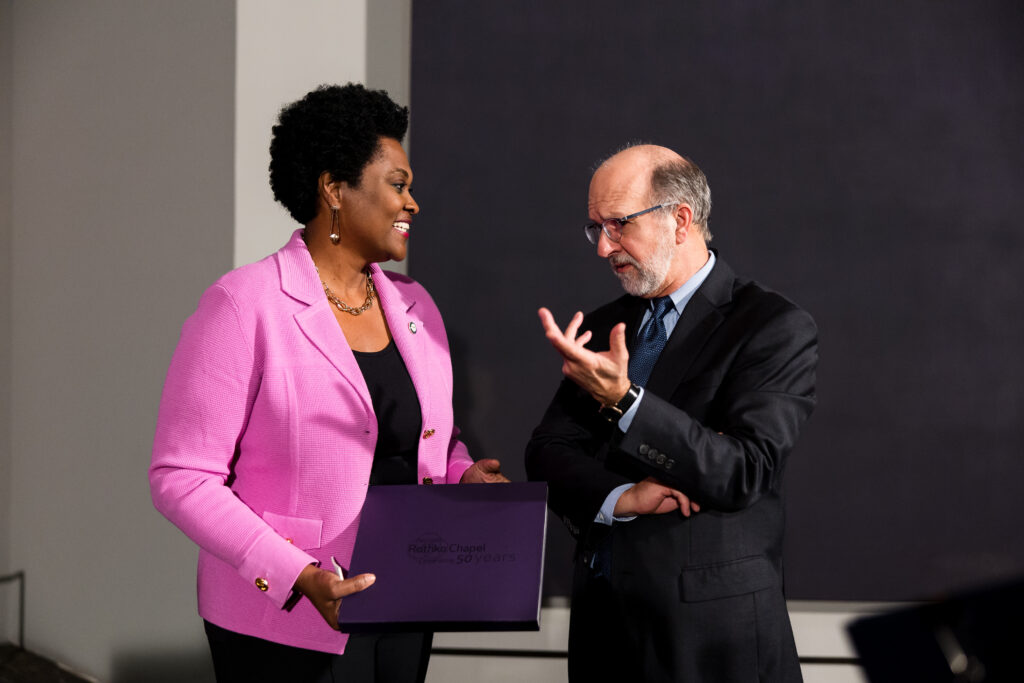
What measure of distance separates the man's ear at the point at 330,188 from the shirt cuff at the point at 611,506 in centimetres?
92

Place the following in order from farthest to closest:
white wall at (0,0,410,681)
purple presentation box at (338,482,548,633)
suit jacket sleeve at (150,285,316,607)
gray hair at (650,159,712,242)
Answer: white wall at (0,0,410,681)
gray hair at (650,159,712,242)
suit jacket sleeve at (150,285,316,607)
purple presentation box at (338,482,548,633)

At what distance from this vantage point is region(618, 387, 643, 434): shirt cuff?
1682 millimetres

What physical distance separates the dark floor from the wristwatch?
287 centimetres

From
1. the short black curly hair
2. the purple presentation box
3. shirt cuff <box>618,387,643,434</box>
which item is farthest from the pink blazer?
shirt cuff <box>618,387,643,434</box>

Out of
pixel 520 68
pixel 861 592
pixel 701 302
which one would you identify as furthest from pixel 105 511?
pixel 861 592

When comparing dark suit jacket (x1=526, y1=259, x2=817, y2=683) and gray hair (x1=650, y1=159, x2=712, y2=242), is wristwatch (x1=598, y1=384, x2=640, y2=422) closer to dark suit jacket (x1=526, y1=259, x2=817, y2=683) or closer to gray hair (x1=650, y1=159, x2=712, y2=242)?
dark suit jacket (x1=526, y1=259, x2=817, y2=683)

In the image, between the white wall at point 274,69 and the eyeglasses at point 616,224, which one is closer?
the eyeglasses at point 616,224

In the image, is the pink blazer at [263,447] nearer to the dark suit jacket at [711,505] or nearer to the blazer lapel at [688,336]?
the dark suit jacket at [711,505]

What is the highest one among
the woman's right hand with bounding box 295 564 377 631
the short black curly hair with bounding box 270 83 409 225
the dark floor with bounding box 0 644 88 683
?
the short black curly hair with bounding box 270 83 409 225

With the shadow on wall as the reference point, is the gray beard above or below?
above

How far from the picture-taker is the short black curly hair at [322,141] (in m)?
1.97

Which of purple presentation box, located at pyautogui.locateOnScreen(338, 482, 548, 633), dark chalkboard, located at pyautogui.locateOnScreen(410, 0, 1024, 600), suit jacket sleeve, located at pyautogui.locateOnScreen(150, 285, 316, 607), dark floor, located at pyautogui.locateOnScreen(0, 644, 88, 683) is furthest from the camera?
dark floor, located at pyautogui.locateOnScreen(0, 644, 88, 683)

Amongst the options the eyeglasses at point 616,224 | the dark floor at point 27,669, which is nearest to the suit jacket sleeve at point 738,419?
the eyeglasses at point 616,224

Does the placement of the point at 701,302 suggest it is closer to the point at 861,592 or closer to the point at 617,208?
the point at 617,208
